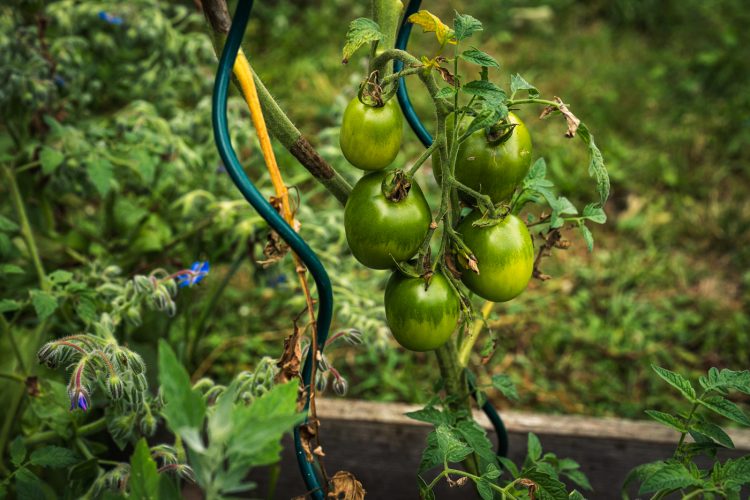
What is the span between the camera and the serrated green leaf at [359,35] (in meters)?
0.78

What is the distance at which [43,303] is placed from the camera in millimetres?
1179

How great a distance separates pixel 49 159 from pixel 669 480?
136 centimetres

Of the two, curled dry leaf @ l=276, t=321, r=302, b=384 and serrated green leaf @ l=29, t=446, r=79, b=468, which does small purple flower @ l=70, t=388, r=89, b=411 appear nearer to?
serrated green leaf @ l=29, t=446, r=79, b=468

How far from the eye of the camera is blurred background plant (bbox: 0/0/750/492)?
5.15ft

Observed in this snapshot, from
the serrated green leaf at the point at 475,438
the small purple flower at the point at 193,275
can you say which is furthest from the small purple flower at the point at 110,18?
the serrated green leaf at the point at 475,438

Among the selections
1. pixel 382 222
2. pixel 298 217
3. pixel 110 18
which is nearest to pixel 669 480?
pixel 382 222

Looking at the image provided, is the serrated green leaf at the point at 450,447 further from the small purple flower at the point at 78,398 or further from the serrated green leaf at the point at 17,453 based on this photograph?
the serrated green leaf at the point at 17,453

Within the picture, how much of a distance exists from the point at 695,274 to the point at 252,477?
5.91 ft

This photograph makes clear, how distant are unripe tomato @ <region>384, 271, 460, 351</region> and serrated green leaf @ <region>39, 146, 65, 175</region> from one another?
958 mm

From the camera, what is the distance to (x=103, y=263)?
1.65m

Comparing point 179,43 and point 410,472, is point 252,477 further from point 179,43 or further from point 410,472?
point 179,43

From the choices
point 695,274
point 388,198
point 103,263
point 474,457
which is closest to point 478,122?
point 388,198

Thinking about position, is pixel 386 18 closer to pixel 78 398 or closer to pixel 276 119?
pixel 276 119

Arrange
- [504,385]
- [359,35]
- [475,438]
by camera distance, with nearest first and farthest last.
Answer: [359,35] → [475,438] → [504,385]
